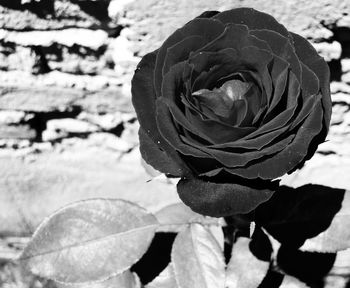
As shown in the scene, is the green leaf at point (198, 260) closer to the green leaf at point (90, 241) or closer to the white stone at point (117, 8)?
the green leaf at point (90, 241)

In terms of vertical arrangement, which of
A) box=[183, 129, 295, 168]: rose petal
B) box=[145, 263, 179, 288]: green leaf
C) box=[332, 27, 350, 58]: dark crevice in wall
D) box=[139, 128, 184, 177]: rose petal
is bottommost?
box=[145, 263, 179, 288]: green leaf

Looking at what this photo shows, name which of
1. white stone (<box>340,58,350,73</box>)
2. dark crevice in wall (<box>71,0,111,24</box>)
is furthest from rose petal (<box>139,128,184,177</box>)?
white stone (<box>340,58,350,73</box>)

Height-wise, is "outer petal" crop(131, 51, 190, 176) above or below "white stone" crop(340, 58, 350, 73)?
above

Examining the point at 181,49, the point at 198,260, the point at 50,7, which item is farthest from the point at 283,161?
the point at 50,7

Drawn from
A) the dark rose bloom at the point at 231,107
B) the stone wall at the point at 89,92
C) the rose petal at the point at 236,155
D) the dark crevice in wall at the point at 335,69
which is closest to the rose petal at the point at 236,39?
the dark rose bloom at the point at 231,107

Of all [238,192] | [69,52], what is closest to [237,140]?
[238,192]

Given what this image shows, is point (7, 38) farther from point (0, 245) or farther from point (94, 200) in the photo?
point (0, 245)

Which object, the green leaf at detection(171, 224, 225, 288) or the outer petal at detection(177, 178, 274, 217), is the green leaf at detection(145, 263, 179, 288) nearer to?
the green leaf at detection(171, 224, 225, 288)
